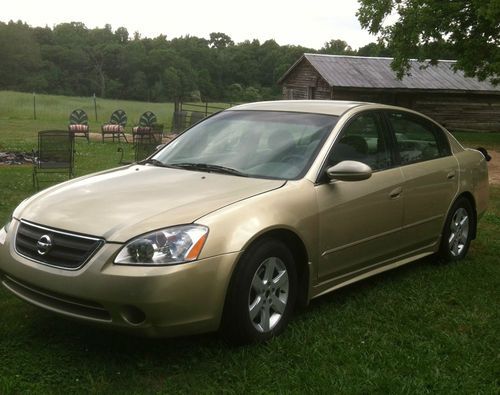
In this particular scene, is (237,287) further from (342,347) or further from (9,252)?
(9,252)

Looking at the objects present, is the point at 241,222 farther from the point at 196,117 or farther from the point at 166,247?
the point at 196,117

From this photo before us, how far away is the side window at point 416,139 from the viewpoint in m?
5.15

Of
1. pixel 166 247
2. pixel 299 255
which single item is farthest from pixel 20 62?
pixel 166 247

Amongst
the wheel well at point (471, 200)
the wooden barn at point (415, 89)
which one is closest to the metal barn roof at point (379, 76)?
the wooden barn at point (415, 89)

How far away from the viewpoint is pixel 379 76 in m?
31.6

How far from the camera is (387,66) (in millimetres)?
32969

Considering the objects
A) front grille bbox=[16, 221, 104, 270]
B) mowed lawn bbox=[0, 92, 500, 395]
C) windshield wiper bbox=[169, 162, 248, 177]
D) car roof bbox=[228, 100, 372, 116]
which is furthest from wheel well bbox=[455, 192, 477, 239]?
front grille bbox=[16, 221, 104, 270]

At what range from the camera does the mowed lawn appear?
3.31 meters

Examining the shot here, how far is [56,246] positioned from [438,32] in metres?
22.5

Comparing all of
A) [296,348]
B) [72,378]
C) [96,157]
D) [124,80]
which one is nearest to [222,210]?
[296,348]

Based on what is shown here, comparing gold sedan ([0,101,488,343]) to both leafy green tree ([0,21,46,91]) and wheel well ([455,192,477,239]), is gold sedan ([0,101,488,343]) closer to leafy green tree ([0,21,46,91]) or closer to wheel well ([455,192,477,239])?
wheel well ([455,192,477,239])

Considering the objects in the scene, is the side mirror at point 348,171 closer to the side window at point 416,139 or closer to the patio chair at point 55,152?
the side window at point 416,139

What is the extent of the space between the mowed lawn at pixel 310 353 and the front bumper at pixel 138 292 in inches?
11.6

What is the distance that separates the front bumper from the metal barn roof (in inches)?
1071
